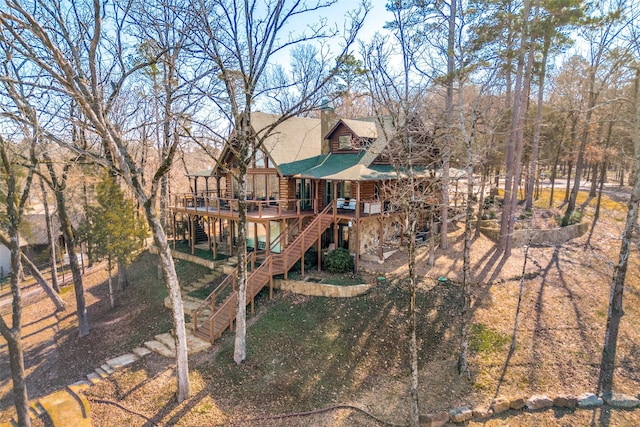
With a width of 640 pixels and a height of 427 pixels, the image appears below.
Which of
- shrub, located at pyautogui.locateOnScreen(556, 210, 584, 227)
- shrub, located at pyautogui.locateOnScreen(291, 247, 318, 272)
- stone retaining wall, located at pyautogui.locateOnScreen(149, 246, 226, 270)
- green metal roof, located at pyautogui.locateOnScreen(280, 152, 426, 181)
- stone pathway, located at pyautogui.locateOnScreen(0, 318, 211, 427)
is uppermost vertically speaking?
green metal roof, located at pyautogui.locateOnScreen(280, 152, 426, 181)

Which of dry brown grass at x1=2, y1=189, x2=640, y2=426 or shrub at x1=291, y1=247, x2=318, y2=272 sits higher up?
shrub at x1=291, y1=247, x2=318, y2=272

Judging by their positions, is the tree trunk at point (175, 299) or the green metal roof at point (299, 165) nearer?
the tree trunk at point (175, 299)

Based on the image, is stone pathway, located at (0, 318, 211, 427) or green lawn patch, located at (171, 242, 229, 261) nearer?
stone pathway, located at (0, 318, 211, 427)

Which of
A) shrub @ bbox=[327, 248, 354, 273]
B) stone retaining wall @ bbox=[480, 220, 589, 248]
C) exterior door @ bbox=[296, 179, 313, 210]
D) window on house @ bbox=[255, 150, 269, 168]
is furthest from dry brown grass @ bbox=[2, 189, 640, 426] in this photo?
window on house @ bbox=[255, 150, 269, 168]

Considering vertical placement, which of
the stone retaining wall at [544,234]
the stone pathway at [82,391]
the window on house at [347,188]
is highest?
the window on house at [347,188]

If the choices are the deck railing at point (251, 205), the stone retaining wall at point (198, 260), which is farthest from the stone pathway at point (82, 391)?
the deck railing at point (251, 205)

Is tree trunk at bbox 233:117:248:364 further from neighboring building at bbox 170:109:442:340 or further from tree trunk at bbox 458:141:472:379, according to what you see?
tree trunk at bbox 458:141:472:379

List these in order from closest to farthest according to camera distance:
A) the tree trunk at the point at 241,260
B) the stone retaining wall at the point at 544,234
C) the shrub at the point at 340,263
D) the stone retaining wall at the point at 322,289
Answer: the tree trunk at the point at 241,260 < the stone retaining wall at the point at 322,289 < the shrub at the point at 340,263 < the stone retaining wall at the point at 544,234

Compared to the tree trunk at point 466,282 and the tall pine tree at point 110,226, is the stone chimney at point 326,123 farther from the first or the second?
the tree trunk at point 466,282
